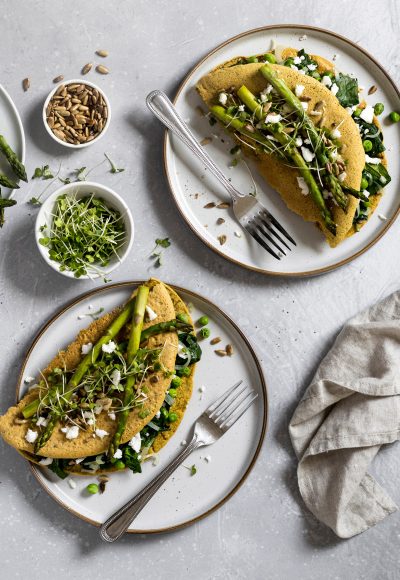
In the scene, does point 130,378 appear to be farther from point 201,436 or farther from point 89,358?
point 201,436

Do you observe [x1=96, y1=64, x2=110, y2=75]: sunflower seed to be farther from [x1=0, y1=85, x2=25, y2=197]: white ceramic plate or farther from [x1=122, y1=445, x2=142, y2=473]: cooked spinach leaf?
[x1=122, y1=445, x2=142, y2=473]: cooked spinach leaf

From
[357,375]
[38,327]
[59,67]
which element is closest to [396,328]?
[357,375]

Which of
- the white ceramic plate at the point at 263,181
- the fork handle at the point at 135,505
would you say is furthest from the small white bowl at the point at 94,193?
the fork handle at the point at 135,505

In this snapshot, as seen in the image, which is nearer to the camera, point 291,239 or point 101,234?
point 101,234

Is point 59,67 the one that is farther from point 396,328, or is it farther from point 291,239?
point 396,328

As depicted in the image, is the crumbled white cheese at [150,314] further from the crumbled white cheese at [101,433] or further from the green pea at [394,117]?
the green pea at [394,117]

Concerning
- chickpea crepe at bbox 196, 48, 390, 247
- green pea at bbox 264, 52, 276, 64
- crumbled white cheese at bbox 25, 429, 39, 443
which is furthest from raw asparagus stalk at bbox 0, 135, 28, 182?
green pea at bbox 264, 52, 276, 64

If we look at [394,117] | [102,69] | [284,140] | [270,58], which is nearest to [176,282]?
[284,140]
